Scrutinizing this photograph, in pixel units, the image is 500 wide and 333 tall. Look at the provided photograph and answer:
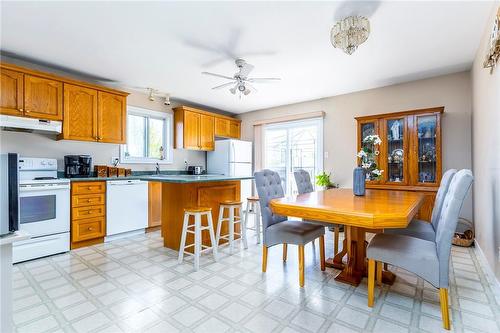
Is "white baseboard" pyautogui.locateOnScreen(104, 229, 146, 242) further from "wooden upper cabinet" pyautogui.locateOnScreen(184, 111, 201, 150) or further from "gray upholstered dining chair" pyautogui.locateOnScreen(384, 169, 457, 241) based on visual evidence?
"gray upholstered dining chair" pyautogui.locateOnScreen(384, 169, 457, 241)

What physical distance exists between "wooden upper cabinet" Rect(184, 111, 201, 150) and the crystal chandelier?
3332mm

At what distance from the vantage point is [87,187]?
3311mm

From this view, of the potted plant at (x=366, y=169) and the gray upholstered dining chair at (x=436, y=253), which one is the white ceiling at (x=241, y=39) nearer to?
the potted plant at (x=366, y=169)

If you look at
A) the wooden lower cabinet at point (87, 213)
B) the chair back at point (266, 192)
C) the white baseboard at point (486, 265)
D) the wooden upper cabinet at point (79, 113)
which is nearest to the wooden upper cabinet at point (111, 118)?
the wooden upper cabinet at point (79, 113)

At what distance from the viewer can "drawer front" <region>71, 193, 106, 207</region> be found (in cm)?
320

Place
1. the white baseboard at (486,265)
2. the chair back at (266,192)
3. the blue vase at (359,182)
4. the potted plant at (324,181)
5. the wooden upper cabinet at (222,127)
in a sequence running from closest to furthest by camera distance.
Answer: the white baseboard at (486,265) < the chair back at (266,192) < the blue vase at (359,182) < the potted plant at (324,181) < the wooden upper cabinet at (222,127)

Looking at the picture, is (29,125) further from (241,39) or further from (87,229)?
(241,39)

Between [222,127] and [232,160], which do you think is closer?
[232,160]

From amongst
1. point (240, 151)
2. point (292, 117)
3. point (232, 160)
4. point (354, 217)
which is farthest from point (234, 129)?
point (354, 217)

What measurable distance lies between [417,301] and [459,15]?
250 cm

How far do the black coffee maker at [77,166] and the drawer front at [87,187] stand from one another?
0.40 m

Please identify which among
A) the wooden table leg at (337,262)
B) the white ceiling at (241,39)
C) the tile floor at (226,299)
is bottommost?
the tile floor at (226,299)

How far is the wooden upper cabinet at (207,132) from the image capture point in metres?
5.20

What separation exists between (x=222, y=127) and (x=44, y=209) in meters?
3.57
